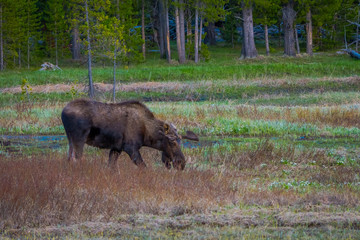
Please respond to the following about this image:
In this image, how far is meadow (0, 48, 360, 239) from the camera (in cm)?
716

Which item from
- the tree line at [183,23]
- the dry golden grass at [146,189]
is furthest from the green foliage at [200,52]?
the dry golden grass at [146,189]

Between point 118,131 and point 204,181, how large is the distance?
2407 mm

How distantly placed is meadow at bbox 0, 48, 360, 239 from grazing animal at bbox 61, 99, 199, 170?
497 millimetres

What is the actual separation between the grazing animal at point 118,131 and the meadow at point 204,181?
497mm

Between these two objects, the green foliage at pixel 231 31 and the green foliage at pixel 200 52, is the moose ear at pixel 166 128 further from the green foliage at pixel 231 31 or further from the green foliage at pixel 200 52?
the green foliage at pixel 231 31

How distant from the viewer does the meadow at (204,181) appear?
716 centimetres

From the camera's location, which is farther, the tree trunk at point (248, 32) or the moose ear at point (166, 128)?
the tree trunk at point (248, 32)

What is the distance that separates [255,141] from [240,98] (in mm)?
14447

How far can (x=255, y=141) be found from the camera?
1609 centimetres

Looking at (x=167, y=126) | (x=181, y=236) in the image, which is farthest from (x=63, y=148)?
(x=181, y=236)

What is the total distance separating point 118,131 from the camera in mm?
11164

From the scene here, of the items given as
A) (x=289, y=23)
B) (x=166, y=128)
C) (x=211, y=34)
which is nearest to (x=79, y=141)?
(x=166, y=128)

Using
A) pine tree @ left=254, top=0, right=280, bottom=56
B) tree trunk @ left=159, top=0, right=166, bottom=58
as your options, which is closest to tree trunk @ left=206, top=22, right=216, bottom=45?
tree trunk @ left=159, top=0, right=166, bottom=58

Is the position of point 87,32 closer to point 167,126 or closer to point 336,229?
point 167,126
